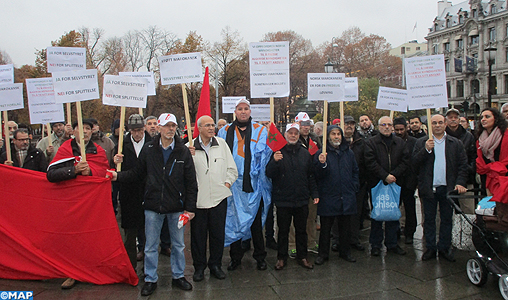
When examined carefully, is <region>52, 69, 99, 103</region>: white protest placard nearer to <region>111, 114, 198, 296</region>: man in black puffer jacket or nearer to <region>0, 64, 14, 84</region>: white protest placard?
<region>111, 114, 198, 296</region>: man in black puffer jacket

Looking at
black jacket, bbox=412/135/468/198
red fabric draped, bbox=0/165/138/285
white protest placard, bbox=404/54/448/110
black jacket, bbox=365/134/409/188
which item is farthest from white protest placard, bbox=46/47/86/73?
black jacket, bbox=412/135/468/198

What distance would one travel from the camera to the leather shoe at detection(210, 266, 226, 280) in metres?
4.91

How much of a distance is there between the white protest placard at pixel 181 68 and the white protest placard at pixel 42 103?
2.44 m

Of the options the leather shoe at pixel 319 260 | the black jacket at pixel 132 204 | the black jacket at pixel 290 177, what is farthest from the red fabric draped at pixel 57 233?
the leather shoe at pixel 319 260

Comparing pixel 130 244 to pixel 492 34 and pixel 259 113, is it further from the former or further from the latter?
pixel 492 34

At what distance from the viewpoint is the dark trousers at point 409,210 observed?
621 cm

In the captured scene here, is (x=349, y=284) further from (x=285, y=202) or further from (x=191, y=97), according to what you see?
(x=191, y=97)

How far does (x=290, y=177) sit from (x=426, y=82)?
2.52m

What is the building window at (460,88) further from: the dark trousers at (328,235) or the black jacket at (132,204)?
the black jacket at (132,204)

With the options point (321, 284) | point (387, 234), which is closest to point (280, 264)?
point (321, 284)

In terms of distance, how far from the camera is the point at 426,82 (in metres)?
5.67

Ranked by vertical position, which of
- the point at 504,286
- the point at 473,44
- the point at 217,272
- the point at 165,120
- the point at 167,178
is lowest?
the point at 217,272

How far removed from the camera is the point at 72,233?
4637mm

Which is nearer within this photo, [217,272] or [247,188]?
[217,272]
